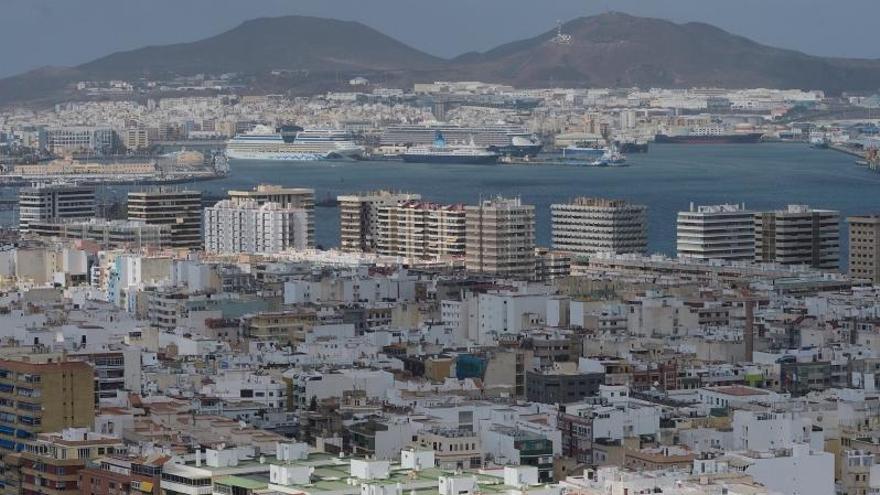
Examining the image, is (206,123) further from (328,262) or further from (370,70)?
(328,262)

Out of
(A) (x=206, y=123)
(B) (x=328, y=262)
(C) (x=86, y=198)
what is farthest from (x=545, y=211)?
(A) (x=206, y=123)

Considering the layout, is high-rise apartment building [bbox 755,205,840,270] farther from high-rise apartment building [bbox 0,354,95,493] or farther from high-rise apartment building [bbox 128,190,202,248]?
high-rise apartment building [bbox 0,354,95,493]

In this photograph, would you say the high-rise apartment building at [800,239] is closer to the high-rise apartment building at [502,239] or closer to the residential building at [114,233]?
the high-rise apartment building at [502,239]

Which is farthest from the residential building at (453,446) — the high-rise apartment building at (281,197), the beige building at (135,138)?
the beige building at (135,138)

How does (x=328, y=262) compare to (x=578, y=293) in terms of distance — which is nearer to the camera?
(x=578, y=293)

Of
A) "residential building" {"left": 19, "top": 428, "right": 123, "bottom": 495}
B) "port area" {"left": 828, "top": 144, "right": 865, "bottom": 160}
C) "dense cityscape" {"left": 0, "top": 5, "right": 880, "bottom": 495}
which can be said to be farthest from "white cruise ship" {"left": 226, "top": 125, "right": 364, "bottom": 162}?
"residential building" {"left": 19, "top": 428, "right": 123, "bottom": 495}
